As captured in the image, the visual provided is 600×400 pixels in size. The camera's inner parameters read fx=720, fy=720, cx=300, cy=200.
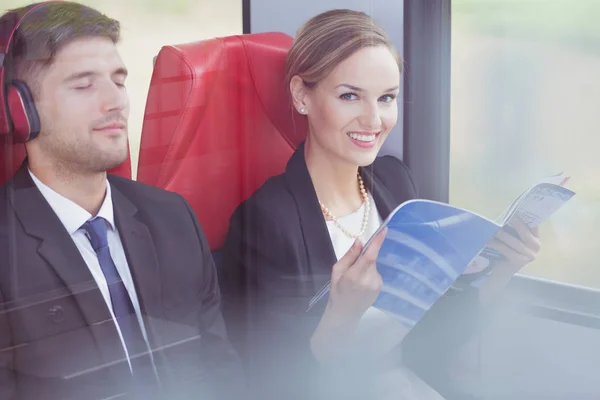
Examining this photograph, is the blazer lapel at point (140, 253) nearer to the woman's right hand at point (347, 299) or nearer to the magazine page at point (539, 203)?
the woman's right hand at point (347, 299)

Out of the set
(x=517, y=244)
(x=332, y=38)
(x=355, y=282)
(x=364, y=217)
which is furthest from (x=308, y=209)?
(x=517, y=244)

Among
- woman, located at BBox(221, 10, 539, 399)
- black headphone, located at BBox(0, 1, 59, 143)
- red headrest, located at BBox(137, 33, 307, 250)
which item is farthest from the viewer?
woman, located at BBox(221, 10, 539, 399)

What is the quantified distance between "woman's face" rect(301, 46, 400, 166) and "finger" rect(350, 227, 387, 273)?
255 millimetres

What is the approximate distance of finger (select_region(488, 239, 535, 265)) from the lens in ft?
5.35

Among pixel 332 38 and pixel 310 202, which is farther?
pixel 310 202

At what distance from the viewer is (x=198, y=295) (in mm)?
1393

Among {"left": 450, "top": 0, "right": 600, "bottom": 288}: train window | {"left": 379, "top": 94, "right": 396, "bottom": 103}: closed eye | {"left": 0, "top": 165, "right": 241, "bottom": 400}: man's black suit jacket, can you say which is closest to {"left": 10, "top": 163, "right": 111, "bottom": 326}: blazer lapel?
{"left": 0, "top": 165, "right": 241, "bottom": 400}: man's black suit jacket

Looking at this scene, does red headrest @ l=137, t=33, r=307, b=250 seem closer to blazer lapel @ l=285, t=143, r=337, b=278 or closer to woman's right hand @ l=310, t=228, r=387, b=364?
blazer lapel @ l=285, t=143, r=337, b=278

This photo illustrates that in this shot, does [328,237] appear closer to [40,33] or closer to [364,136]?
[364,136]

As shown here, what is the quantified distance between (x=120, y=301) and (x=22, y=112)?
0.36 metres

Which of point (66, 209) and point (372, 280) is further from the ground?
point (66, 209)

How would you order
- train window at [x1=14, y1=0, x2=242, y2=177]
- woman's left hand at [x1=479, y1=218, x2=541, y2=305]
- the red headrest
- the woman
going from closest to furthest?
1. train window at [x1=14, y1=0, x2=242, y2=177]
2. the red headrest
3. the woman
4. woman's left hand at [x1=479, y1=218, x2=541, y2=305]

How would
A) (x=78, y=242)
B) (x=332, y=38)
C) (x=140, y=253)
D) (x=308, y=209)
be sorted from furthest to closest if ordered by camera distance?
(x=308, y=209)
(x=332, y=38)
(x=140, y=253)
(x=78, y=242)

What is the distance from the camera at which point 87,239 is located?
3.93 ft
